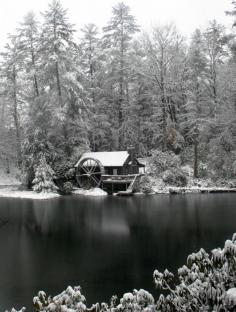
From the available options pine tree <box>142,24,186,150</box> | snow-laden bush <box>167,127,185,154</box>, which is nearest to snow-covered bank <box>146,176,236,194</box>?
snow-laden bush <box>167,127,185,154</box>

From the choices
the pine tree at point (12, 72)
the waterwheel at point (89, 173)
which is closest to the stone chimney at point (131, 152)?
the waterwheel at point (89, 173)

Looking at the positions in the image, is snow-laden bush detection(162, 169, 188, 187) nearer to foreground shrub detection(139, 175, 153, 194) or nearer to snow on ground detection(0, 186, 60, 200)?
foreground shrub detection(139, 175, 153, 194)

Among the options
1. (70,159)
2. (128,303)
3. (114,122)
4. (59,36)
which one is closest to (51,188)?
(70,159)

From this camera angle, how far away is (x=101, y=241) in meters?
15.5

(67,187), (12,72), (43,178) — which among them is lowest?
(67,187)

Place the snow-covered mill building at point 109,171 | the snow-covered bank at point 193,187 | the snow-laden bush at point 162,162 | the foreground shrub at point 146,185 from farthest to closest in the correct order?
the snow-laden bush at point 162,162 < the snow-covered mill building at point 109,171 < the foreground shrub at point 146,185 < the snow-covered bank at point 193,187

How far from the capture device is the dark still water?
10616 mm

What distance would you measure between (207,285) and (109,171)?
29.3m

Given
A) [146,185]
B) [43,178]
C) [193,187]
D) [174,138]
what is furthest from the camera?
[174,138]

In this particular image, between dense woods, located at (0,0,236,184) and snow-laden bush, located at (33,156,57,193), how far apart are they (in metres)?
0.42

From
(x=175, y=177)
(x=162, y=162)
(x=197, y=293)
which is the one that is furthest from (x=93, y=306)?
(x=162, y=162)

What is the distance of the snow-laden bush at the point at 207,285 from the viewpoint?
3.90 m

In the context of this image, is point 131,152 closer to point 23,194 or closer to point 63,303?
point 23,194

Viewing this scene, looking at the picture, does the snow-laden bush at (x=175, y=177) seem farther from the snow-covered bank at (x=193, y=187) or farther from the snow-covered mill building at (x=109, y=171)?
the snow-covered mill building at (x=109, y=171)
